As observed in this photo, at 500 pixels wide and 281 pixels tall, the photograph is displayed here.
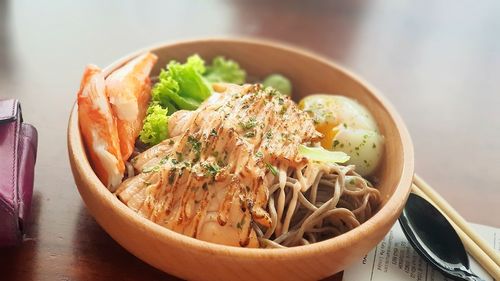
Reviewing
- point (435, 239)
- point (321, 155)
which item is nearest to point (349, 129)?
point (321, 155)

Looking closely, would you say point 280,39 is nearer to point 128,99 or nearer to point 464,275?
point 128,99

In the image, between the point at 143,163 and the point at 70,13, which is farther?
the point at 70,13

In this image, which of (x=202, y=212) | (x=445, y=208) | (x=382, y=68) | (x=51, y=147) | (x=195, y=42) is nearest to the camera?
(x=202, y=212)

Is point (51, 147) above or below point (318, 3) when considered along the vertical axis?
below

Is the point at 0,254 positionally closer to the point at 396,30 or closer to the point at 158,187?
the point at 158,187

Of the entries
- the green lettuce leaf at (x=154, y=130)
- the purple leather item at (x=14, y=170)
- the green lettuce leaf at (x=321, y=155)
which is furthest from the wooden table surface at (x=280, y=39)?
the green lettuce leaf at (x=321, y=155)

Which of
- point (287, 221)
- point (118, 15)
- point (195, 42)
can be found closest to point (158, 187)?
point (287, 221)
